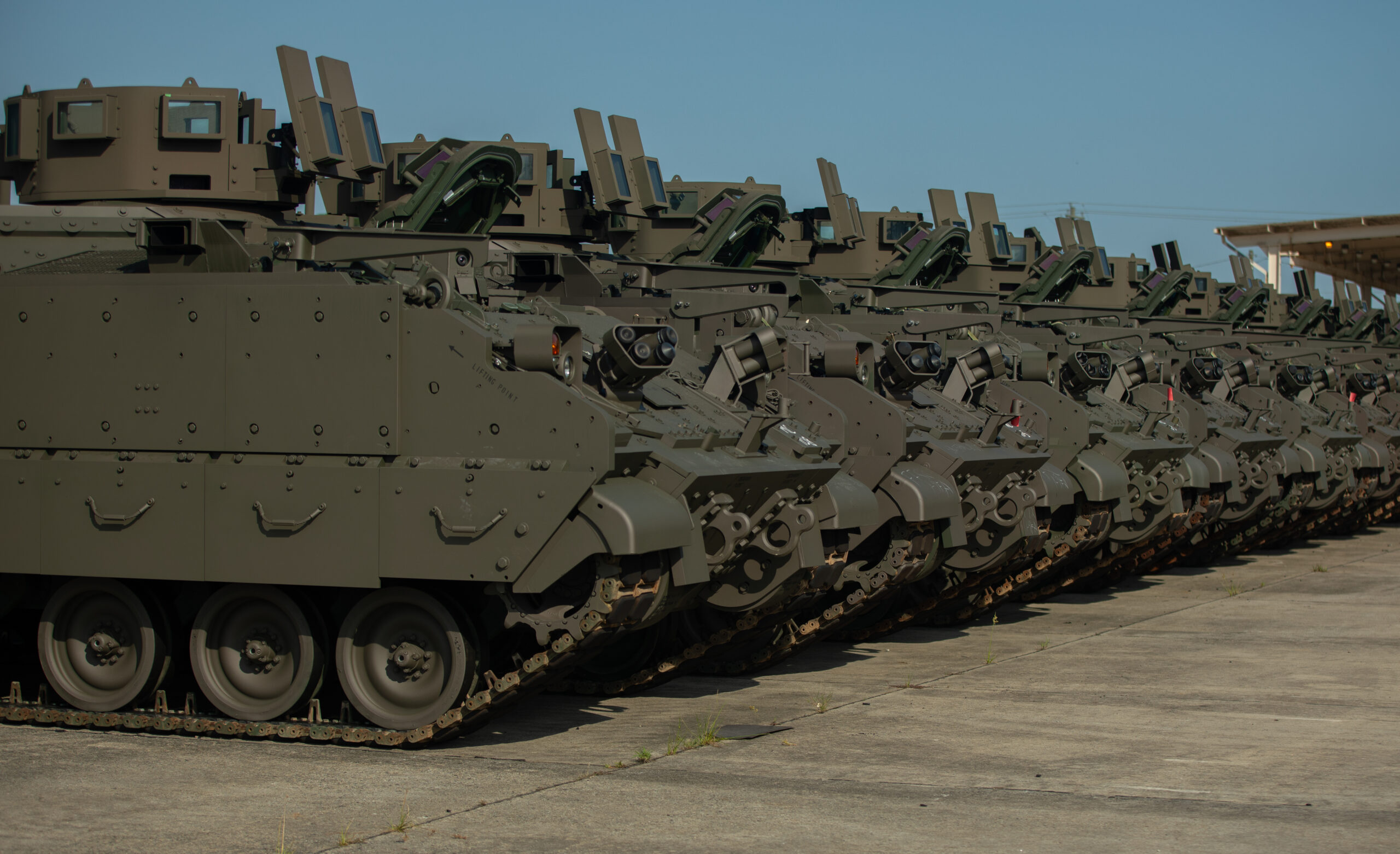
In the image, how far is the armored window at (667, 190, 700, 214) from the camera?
24641 millimetres

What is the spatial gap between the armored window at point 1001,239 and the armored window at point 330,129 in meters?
17.8

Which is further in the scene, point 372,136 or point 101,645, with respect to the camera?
point 372,136

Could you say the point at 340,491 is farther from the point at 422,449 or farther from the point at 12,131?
the point at 12,131

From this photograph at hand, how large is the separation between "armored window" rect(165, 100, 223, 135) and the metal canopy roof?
3683cm

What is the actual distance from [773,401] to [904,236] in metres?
14.8

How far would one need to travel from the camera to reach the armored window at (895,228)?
1156 inches

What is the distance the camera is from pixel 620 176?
2184cm

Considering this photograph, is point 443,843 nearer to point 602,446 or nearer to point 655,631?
point 602,446

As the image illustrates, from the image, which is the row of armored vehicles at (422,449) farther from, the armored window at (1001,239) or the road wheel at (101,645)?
the armored window at (1001,239)

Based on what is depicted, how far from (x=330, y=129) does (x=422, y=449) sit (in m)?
7.15

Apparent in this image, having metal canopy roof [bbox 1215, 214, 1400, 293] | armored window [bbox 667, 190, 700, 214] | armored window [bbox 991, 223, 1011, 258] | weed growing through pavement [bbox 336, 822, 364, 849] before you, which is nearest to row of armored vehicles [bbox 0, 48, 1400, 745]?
weed growing through pavement [bbox 336, 822, 364, 849]

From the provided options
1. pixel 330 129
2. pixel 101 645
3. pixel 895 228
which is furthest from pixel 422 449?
pixel 895 228

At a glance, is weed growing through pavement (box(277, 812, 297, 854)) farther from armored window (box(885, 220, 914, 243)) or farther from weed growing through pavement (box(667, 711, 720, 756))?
armored window (box(885, 220, 914, 243))

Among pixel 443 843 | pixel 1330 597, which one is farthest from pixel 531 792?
pixel 1330 597
